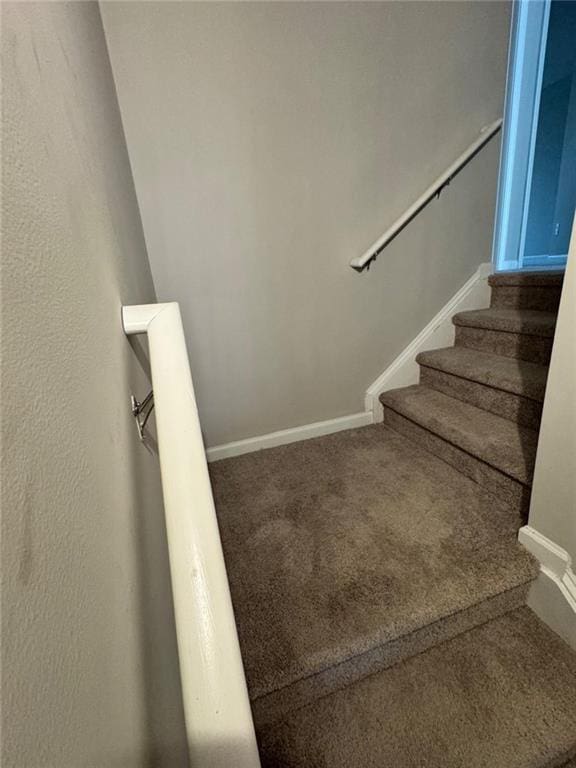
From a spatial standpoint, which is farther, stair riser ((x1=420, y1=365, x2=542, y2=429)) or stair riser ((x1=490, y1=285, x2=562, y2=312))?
stair riser ((x1=490, y1=285, x2=562, y2=312))

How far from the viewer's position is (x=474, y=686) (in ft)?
2.76

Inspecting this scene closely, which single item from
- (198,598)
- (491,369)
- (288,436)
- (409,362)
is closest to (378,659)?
(198,598)

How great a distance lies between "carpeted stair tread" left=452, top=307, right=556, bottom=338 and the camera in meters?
1.49

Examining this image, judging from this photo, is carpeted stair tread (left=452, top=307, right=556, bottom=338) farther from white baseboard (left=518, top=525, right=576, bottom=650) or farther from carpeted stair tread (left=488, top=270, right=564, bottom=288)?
white baseboard (left=518, top=525, right=576, bottom=650)

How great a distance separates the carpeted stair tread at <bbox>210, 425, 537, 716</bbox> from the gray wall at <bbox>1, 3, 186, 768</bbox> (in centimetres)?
35

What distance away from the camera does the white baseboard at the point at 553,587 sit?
2.98 feet

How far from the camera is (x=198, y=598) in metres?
0.36

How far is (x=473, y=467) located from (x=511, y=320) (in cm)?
80

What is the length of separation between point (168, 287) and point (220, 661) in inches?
58.3

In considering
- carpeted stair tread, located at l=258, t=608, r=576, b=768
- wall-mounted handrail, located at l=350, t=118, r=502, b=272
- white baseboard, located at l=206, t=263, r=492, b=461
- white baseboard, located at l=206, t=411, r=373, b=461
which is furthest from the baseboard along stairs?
wall-mounted handrail, located at l=350, t=118, r=502, b=272

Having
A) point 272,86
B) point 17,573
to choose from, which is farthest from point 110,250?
point 272,86

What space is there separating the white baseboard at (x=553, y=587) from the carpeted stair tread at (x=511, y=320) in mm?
899

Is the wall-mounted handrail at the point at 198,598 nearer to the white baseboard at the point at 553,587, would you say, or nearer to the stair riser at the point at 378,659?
the stair riser at the point at 378,659

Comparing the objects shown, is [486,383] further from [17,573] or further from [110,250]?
[17,573]
